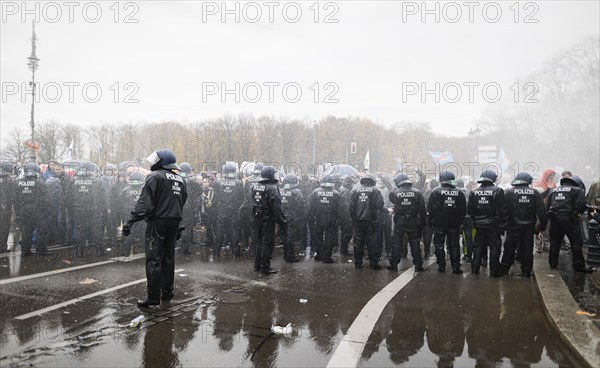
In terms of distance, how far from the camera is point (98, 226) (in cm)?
1044

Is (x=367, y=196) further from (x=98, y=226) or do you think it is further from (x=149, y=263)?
(x=98, y=226)

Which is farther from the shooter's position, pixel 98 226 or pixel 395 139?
pixel 395 139

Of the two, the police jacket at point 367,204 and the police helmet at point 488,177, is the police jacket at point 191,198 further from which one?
the police helmet at point 488,177

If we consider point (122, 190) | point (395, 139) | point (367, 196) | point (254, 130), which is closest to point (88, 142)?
point (254, 130)

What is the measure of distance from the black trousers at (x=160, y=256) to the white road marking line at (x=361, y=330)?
2.80m

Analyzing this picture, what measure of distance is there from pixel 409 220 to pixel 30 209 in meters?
8.38

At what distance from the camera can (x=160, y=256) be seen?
6430 millimetres

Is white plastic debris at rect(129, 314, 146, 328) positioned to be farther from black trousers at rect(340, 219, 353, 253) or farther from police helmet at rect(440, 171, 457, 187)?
police helmet at rect(440, 171, 457, 187)

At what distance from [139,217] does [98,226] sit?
4.93 meters

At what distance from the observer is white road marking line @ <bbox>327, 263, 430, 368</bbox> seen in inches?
178

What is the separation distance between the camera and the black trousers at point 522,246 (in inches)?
335

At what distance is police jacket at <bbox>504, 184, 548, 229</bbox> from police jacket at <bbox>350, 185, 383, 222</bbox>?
2.56 m

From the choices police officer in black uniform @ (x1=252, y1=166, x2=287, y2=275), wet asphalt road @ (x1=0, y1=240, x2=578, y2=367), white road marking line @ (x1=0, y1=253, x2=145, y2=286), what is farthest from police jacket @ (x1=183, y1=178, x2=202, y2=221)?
wet asphalt road @ (x1=0, y1=240, x2=578, y2=367)

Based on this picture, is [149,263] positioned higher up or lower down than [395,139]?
lower down
